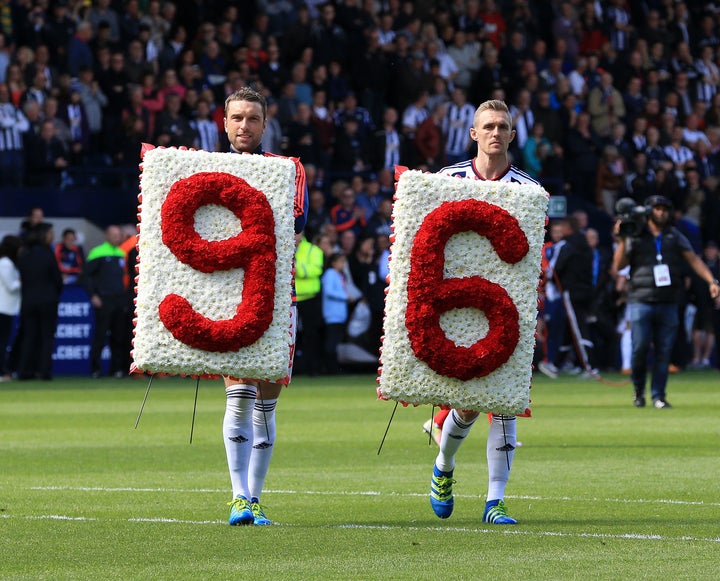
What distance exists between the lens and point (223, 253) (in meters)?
8.98

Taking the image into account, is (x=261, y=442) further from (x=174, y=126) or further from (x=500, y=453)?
(x=174, y=126)

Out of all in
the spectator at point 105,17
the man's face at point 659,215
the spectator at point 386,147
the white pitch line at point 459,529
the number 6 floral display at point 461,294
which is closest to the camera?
the white pitch line at point 459,529

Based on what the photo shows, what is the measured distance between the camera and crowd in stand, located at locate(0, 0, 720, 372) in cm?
2642

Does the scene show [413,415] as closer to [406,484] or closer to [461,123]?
[406,484]

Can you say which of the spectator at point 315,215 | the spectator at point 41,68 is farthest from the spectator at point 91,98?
the spectator at point 315,215

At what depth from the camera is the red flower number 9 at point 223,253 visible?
888 centimetres

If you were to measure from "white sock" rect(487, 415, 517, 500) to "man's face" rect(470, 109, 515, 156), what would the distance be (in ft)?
5.25

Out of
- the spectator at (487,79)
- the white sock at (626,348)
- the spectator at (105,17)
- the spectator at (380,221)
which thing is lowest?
the white sock at (626,348)

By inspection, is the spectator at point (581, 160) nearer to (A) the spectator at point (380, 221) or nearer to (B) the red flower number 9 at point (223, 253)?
(A) the spectator at point (380, 221)

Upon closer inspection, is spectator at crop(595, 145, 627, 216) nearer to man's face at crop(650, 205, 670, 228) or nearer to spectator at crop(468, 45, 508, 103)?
spectator at crop(468, 45, 508, 103)

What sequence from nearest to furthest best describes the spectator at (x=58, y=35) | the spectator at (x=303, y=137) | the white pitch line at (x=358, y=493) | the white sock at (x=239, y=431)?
the white sock at (x=239, y=431) < the white pitch line at (x=358, y=493) < the spectator at (x=58, y=35) < the spectator at (x=303, y=137)

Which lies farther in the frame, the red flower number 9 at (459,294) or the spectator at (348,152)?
the spectator at (348,152)

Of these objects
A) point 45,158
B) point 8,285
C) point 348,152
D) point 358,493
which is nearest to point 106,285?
point 8,285

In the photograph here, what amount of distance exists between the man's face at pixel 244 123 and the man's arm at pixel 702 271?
9.71m
